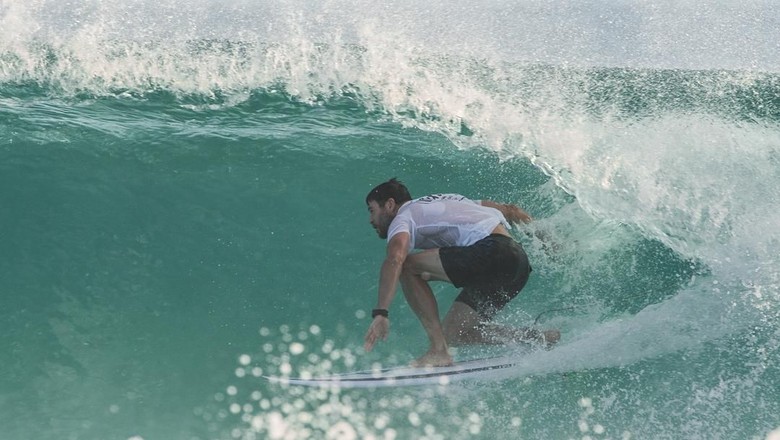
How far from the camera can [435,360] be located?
4848 millimetres

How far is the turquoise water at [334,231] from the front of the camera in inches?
193

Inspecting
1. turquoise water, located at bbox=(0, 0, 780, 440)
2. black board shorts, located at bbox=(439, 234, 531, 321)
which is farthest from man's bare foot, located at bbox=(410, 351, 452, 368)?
black board shorts, located at bbox=(439, 234, 531, 321)

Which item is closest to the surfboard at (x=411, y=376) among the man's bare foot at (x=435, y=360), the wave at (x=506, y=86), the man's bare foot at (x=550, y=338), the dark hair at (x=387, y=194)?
the man's bare foot at (x=435, y=360)

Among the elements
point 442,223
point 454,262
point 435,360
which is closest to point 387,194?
point 442,223

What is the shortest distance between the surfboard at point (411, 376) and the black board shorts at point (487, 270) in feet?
0.90

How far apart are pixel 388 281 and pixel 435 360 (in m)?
0.63

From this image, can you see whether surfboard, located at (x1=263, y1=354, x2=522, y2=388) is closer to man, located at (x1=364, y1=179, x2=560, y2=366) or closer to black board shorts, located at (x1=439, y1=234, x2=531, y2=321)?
man, located at (x1=364, y1=179, x2=560, y2=366)

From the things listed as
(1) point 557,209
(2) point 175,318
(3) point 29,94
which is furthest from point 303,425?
(3) point 29,94

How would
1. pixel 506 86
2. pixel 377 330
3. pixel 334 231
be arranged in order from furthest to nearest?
1. pixel 506 86
2. pixel 334 231
3. pixel 377 330

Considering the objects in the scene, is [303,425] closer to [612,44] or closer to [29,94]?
[29,94]

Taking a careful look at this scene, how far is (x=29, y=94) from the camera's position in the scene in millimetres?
8102

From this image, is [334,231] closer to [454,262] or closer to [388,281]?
[454,262]

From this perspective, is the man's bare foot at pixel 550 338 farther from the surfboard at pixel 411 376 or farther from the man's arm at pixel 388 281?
the man's arm at pixel 388 281

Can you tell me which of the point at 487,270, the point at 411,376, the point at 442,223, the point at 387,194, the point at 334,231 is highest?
the point at 387,194
